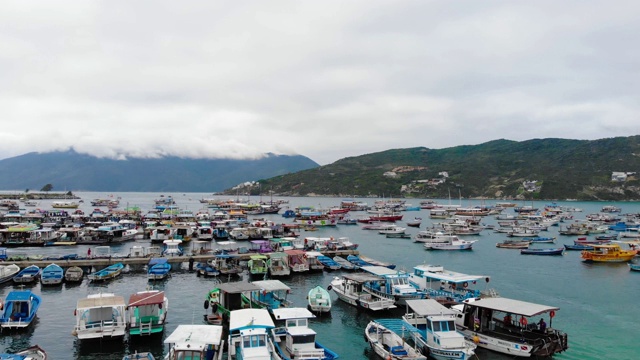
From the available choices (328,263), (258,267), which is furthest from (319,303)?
(328,263)

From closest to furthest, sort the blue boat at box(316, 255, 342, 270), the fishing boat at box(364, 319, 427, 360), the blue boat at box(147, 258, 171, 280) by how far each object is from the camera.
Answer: the fishing boat at box(364, 319, 427, 360), the blue boat at box(147, 258, 171, 280), the blue boat at box(316, 255, 342, 270)

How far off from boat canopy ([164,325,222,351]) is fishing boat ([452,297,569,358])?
17.9 meters

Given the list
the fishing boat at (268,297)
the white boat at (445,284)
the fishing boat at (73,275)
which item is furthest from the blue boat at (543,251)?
the fishing boat at (73,275)

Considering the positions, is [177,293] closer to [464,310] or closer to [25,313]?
[25,313]

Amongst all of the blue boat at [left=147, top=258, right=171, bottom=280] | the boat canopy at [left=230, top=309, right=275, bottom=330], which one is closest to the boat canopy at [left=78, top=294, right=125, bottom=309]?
the boat canopy at [left=230, top=309, right=275, bottom=330]

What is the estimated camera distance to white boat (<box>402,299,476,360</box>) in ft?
92.0

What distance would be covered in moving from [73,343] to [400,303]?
90.2 feet

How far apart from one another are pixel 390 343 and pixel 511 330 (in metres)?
9.01

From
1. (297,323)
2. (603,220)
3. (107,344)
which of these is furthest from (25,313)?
(603,220)

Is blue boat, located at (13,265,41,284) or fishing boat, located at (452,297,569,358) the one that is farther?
blue boat, located at (13,265,41,284)

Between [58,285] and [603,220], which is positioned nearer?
[58,285]

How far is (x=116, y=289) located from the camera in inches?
1905

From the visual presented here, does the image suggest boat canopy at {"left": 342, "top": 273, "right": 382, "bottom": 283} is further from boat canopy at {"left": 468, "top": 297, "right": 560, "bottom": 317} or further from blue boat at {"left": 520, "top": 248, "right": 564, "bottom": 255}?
blue boat at {"left": 520, "top": 248, "right": 564, "bottom": 255}

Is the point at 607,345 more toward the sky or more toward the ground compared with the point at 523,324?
more toward the ground
